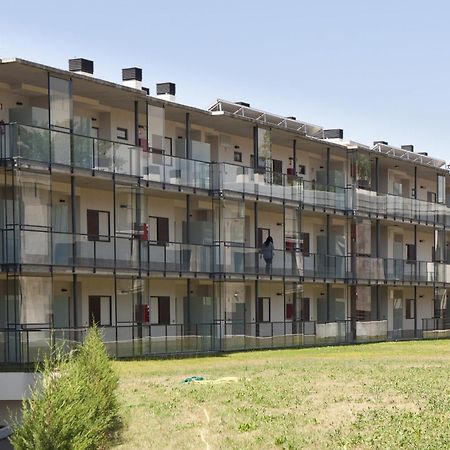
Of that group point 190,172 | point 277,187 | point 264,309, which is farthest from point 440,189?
point 190,172

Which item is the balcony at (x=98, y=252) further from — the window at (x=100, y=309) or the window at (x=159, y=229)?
the window at (x=100, y=309)

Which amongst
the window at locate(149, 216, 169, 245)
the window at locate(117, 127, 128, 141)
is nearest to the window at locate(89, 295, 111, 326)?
the window at locate(149, 216, 169, 245)

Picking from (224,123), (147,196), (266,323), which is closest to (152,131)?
(147,196)

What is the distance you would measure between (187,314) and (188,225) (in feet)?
12.7

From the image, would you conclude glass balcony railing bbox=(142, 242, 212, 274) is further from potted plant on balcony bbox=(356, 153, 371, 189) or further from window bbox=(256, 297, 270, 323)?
potted plant on balcony bbox=(356, 153, 371, 189)

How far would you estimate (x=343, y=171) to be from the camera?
188ft

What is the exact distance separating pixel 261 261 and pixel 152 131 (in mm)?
8761

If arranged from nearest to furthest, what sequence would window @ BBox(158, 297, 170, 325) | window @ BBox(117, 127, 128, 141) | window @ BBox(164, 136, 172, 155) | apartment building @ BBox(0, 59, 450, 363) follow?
apartment building @ BBox(0, 59, 450, 363) < window @ BBox(117, 127, 128, 141) < window @ BBox(158, 297, 170, 325) < window @ BBox(164, 136, 172, 155)

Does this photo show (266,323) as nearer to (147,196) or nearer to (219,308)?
(219,308)

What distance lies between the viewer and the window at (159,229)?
1780 inches

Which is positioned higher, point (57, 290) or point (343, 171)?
point (343, 171)

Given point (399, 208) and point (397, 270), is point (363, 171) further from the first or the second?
point (397, 270)

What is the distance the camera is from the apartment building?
3566 cm

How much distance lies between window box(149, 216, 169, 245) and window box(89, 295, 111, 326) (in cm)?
397
